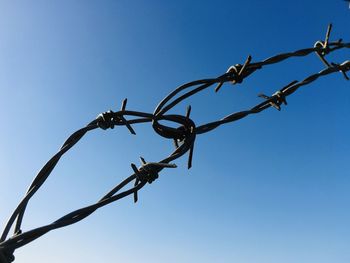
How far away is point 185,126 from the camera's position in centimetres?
196

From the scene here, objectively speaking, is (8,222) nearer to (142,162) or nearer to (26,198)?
(26,198)

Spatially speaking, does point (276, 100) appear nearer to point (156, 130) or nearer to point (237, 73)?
point (237, 73)

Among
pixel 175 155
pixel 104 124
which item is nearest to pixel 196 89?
→ pixel 175 155

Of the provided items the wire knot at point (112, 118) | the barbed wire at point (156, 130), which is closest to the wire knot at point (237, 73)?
the barbed wire at point (156, 130)

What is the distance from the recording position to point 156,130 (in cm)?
191

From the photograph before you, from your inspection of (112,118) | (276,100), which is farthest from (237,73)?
(112,118)

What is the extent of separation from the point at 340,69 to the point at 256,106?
72 centimetres

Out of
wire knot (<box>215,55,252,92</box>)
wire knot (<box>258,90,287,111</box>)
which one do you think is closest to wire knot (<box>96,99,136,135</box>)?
wire knot (<box>215,55,252,92</box>)

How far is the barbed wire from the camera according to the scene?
1.48m

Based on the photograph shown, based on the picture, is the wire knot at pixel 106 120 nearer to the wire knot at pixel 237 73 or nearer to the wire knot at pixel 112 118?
the wire knot at pixel 112 118

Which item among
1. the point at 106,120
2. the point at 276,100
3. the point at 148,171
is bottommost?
the point at 148,171

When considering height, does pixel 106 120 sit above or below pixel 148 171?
above

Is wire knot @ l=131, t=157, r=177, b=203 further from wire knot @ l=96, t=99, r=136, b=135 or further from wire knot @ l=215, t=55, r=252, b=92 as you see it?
wire knot @ l=215, t=55, r=252, b=92

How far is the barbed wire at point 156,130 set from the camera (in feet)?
4.85
